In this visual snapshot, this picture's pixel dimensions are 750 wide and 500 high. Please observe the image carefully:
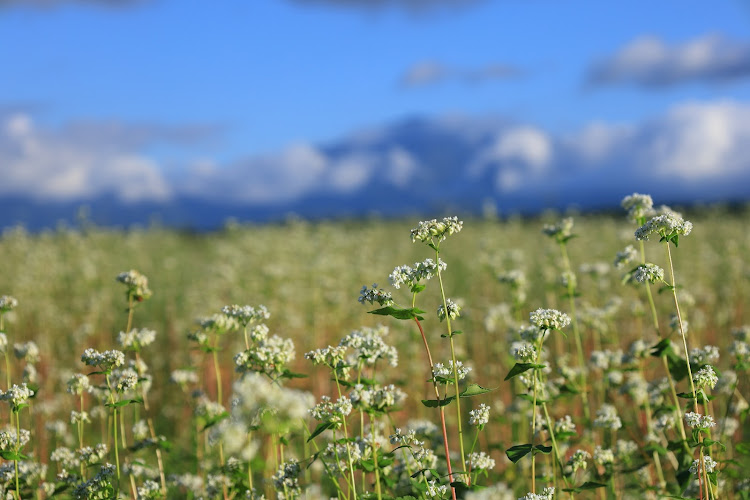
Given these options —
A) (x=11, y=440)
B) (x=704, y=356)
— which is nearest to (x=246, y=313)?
(x=11, y=440)

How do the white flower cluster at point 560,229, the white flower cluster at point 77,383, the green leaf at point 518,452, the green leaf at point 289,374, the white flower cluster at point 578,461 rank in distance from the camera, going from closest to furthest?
the green leaf at point 518,452 → the green leaf at point 289,374 → the white flower cluster at point 578,461 → the white flower cluster at point 77,383 → the white flower cluster at point 560,229

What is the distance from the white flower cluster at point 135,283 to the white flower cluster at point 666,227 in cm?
321

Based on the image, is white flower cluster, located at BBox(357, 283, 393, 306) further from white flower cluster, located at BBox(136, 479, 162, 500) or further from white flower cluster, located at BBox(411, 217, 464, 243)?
white flower cluster, located at BBox(136, 479, 162, 500)

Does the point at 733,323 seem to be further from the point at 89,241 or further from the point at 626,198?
the point at 89,241

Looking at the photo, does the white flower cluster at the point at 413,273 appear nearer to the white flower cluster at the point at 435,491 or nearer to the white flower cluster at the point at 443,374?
the white flower cluster at the point at 443,374

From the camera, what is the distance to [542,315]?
3377 millimetres

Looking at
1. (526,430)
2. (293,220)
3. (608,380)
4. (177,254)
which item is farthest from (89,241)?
(608,380)

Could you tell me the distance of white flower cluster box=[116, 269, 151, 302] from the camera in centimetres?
439

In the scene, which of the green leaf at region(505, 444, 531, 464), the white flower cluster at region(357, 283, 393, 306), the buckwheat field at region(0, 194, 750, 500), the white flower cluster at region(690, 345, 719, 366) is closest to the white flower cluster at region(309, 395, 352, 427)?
the buckwheat field at region(0, 194, 750, 500)

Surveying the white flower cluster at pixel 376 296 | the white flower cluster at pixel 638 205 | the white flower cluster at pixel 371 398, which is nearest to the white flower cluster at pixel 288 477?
the white flower cluster at pixel 371 398

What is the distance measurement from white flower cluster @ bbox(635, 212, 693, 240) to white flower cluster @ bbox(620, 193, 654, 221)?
37.7 inches

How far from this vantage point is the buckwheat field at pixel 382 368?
134 inches

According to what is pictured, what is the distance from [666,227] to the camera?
3414 millimetres

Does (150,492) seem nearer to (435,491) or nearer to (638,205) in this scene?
(435,491)
